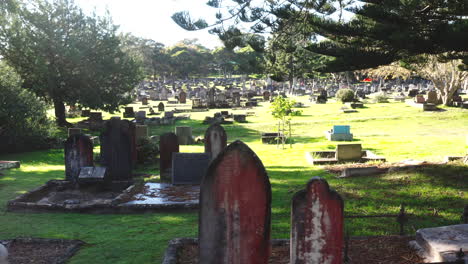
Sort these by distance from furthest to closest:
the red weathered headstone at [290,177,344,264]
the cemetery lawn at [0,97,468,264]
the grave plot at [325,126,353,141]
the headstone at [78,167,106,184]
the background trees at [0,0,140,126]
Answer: the background trees at [0,0,140,126]
the grave plot at [325,126,353,141]
the headstone at [78,167,106,184]
the cemetery lawn at [0,97,468,264]
the red weathered headstone at [290,177,344,264]

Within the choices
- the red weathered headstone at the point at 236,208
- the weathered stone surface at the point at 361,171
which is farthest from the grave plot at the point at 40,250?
the weathered stone surface at the point at 361,171

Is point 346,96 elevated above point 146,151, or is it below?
above

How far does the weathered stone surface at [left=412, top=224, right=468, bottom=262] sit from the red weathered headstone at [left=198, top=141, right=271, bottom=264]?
1.92 metres

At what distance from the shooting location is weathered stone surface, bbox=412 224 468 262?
14.4 feet

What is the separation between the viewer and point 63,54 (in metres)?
22.2

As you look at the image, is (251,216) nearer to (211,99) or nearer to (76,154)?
(76,154)

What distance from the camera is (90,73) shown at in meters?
22.9

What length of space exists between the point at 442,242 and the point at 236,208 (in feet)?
7.90

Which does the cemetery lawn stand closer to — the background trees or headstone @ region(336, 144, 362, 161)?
headstone @ region(336, 144, 362, 161)

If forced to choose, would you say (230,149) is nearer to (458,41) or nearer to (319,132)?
(458,41)

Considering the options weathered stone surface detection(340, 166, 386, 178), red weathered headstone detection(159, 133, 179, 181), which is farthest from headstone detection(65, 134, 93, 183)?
weathered stone surface detection(340, 166, 386, 178)

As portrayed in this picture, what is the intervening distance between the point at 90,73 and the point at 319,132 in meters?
12.2

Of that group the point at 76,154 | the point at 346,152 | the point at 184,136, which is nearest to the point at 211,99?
the point at 184,136

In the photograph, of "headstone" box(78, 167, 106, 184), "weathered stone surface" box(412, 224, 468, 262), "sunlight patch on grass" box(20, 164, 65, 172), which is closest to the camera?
"weathered stone surface" box(412, 224, 468, 262)
